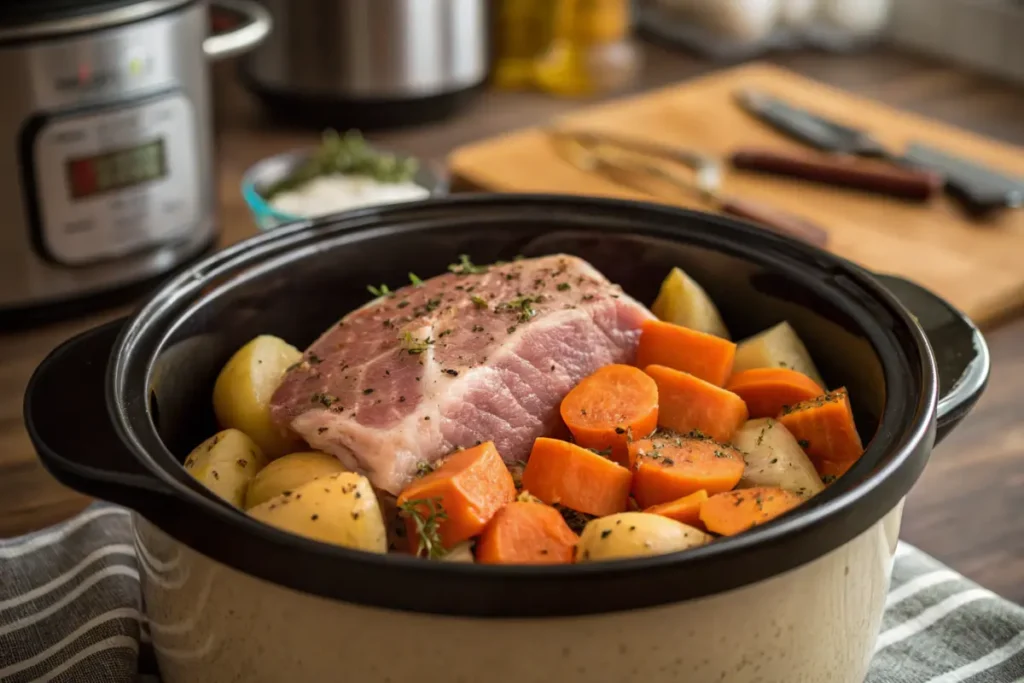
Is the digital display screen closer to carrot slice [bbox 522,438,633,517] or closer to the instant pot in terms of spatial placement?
the instant pot

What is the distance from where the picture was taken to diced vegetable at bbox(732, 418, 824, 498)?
969 mm

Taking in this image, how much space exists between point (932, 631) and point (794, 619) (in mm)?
419

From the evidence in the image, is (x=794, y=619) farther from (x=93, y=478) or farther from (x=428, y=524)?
(x=93, y=478)

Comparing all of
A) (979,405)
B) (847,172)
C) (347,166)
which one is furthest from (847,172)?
(347,166)

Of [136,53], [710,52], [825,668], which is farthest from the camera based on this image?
[710,52]

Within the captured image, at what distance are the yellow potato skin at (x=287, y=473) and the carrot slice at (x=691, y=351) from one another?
33 centimetres

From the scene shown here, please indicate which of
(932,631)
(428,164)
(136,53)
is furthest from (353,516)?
(428,164)

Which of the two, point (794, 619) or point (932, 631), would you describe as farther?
point (932, 631)

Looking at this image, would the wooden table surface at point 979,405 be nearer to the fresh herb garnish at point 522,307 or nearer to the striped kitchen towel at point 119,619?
the striped kitchen towel at point 119,619

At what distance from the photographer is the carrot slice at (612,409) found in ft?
3.35

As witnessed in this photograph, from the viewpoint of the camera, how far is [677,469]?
0.95 meters

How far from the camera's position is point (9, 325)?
5.64 ft

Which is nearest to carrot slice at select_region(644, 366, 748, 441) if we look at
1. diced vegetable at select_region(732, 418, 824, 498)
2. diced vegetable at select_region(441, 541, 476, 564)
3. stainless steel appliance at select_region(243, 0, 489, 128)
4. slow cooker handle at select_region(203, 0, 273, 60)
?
diced vegetable at select_region(732, 418, 824, 498)

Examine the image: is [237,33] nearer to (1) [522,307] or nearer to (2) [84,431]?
(1) [522,307]
